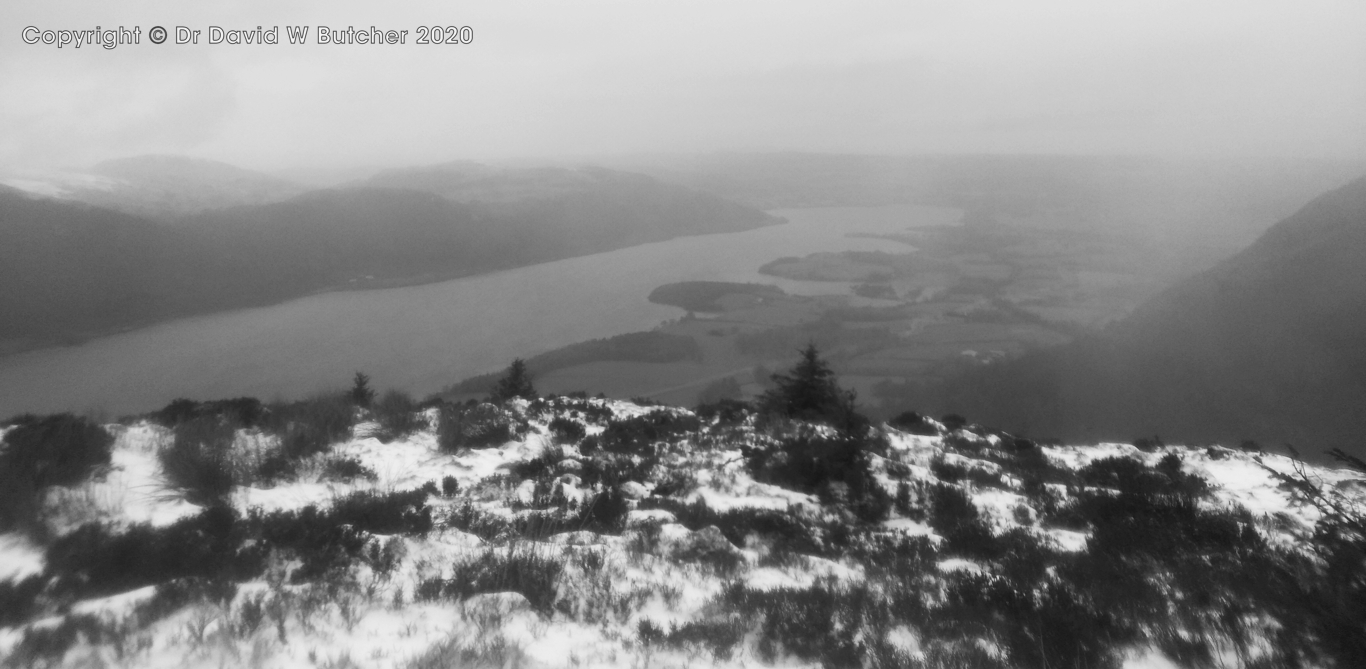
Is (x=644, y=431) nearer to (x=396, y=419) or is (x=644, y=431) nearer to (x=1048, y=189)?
(x=396, y=419)

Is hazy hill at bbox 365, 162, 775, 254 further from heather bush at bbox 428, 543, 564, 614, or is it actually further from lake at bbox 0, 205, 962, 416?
heather bush at bbox 428, 543, 564, 614

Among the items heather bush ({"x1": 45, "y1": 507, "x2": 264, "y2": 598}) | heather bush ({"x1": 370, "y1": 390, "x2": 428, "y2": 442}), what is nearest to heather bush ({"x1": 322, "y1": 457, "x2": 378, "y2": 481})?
heather bush ({"x1": 370, "y1": 390, "x2": 428, "y2": 442})

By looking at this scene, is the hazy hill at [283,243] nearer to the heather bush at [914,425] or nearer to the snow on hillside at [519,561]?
the snow on hillside at [519,561]

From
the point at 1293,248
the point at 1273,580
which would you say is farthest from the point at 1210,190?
the point at 1273,580

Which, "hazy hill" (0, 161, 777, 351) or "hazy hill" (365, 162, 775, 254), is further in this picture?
"hazy hill" (365, 162, 775, 254)

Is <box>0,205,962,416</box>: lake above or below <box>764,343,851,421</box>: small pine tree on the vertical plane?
below
